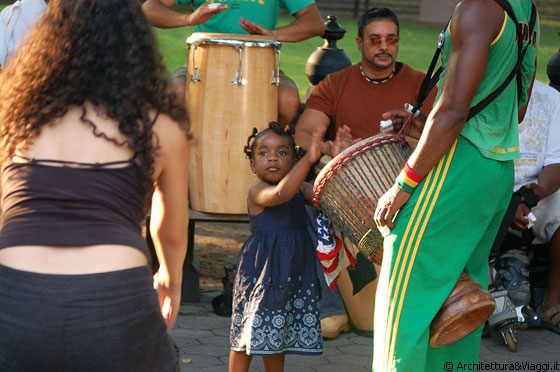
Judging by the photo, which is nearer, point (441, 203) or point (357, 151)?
point (441, 203)

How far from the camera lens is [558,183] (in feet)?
18.5

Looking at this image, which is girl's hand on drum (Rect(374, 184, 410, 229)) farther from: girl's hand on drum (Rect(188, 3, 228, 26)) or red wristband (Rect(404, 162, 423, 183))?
girl's hand on drum (Rect(188, 3, 228, 26))

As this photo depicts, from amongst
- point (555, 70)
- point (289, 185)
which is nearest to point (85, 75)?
point (289, 185)

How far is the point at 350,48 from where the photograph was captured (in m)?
18.9

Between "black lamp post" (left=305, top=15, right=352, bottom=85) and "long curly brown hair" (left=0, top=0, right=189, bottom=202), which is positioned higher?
"long curly brown hair" (left=0, top=0, right=189, bottom=202)

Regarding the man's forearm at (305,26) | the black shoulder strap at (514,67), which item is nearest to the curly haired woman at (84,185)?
the black shoulder strap at (514,67)

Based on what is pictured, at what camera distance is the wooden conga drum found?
5297 mm

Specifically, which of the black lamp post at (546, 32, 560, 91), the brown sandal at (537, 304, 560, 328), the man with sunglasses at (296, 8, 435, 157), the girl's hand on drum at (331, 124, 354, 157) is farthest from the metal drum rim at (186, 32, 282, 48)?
the black lamp post at (546, 32, 560, 91)

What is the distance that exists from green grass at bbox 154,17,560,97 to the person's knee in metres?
9.38

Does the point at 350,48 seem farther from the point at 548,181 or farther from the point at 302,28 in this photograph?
the point at 548,181

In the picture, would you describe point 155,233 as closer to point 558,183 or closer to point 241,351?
point 241,351

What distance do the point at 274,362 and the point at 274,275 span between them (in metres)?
0.41

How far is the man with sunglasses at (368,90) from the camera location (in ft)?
17.5

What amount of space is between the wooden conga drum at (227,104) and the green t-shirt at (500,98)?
2.05 metres
